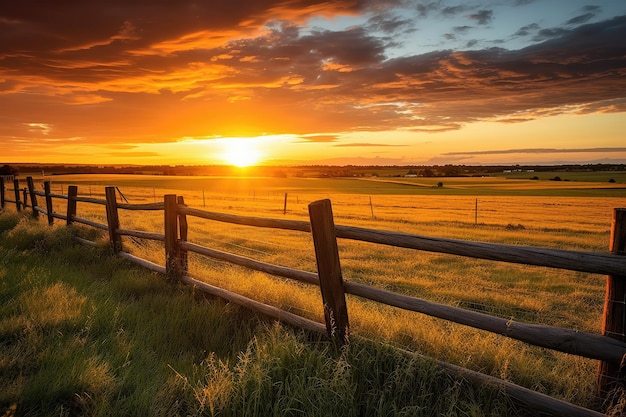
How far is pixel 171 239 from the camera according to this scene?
721cm

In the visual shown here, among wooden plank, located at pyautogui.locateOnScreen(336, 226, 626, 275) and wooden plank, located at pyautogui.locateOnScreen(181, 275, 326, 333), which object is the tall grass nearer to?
wooden plank, located at pyautogui.locateOnScreen(181, 275, 326, 333)

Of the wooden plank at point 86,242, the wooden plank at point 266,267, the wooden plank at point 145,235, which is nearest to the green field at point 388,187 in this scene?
the wooden plank at point 86,242

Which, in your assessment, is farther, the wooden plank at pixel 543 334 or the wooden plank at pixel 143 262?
the wooden plank at pixel 143 262

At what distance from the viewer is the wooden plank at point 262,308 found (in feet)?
15.4

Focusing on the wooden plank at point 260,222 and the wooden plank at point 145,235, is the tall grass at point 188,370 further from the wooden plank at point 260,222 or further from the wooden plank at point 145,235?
the wooden plank at point 145,235

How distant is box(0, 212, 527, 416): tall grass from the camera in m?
3.13

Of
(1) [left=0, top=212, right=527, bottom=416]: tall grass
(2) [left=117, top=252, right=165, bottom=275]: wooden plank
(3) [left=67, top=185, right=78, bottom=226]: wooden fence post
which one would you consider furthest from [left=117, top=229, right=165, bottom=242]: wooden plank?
(3) [left=67, top=185, right=78, bottom=226]: wooden fence post

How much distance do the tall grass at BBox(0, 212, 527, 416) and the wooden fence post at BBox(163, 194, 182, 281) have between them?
154 centimetres

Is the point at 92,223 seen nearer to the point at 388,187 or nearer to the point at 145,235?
the point at 145,235

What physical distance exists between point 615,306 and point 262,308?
3527 millimetres

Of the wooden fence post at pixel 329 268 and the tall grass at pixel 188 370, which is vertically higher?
the wooden fence post at pixel 329 268

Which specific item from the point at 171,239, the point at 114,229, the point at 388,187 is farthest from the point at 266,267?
the point at 388,187

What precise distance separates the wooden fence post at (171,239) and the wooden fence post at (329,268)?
343 cm

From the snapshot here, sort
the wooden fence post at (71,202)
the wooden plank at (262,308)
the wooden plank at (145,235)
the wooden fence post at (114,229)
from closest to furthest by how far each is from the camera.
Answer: the wooden plank at (262,308)
the wooden plank at (145,235)
the wooden fence post at (114,229)
the wooden fence post at (71,202)
